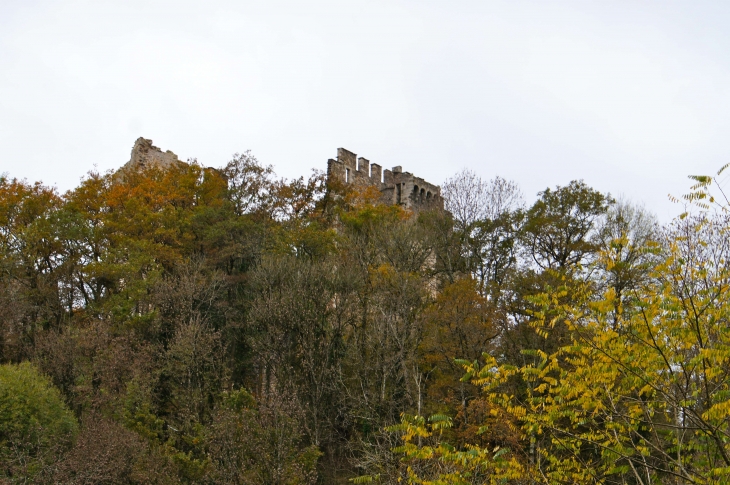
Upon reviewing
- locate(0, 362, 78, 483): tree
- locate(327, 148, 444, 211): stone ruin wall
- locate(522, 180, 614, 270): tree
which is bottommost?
locate(0, 362, 78, 483): tree

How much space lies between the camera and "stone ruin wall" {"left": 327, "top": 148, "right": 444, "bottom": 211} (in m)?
37.1

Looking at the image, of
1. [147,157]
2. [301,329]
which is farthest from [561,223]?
[147,157]

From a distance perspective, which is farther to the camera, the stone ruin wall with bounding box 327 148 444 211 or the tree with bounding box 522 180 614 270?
the stone ruin wall with bounding box 327 148 444 211

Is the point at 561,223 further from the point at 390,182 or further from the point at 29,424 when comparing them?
the point at 29,424

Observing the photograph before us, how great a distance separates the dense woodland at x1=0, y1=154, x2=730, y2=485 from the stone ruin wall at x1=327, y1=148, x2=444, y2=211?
13.4 ft

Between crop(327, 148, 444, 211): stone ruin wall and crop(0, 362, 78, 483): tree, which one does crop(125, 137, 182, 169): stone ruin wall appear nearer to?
crop(327, 148, 444, 211): stone ruin wall

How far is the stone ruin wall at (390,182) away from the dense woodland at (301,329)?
4070mm

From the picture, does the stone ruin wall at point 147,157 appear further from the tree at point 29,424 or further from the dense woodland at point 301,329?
the tree at point 29,424

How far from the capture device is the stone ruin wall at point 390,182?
37125 mm

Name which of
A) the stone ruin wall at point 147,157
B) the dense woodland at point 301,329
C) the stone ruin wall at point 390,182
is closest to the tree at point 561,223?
the dense woodland at point 301,329

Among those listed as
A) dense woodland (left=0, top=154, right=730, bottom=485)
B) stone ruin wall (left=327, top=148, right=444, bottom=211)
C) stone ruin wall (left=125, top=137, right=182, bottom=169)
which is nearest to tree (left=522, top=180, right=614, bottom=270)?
dense woodland (left=0, top=154, right=730, bottom=485)

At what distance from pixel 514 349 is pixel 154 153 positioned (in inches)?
802

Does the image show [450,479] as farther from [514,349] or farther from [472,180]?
[472,180]

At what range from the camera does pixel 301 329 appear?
22.9m
